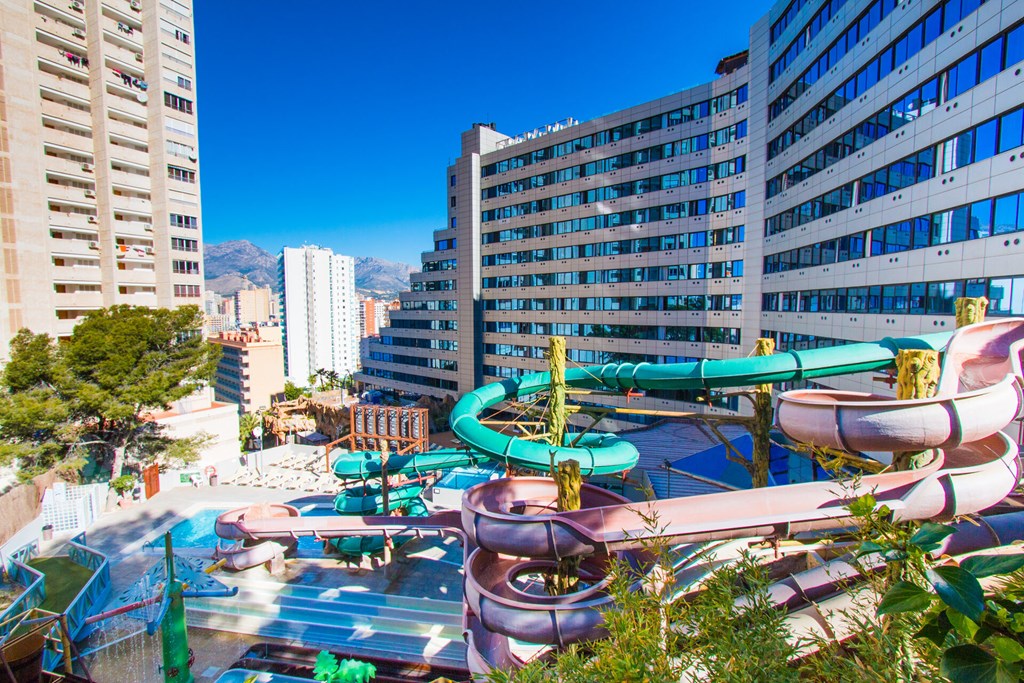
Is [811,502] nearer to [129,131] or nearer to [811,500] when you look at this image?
[811,500]

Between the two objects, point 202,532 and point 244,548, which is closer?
point 244,548

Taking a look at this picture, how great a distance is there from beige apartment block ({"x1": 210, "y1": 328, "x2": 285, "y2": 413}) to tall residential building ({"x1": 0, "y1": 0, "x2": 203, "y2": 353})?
62.8 metres

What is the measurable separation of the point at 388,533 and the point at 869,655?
17291 mm

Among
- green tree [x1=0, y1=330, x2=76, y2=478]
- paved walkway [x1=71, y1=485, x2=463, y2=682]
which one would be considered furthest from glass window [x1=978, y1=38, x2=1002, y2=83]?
green tree [x1=0, y1=330, x2=76, y2=478]

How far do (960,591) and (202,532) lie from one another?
96.6 feet

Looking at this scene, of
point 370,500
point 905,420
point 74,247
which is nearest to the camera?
point 905,420

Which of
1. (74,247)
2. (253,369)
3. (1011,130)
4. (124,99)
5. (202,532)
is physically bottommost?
(253,369)

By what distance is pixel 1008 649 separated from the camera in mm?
2268

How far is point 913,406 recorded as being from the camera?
8.12 meters

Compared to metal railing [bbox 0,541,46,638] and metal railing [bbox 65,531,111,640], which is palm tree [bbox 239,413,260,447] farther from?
metal railing [bbox 65,531,111,640]

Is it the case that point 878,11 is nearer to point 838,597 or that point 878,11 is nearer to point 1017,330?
point 1017,330

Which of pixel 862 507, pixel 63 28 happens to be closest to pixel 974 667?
pixel 862 507

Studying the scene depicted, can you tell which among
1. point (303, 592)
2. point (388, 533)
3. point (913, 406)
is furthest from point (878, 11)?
point (303, 592)

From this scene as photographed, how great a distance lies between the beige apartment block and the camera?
97750 millimetres
